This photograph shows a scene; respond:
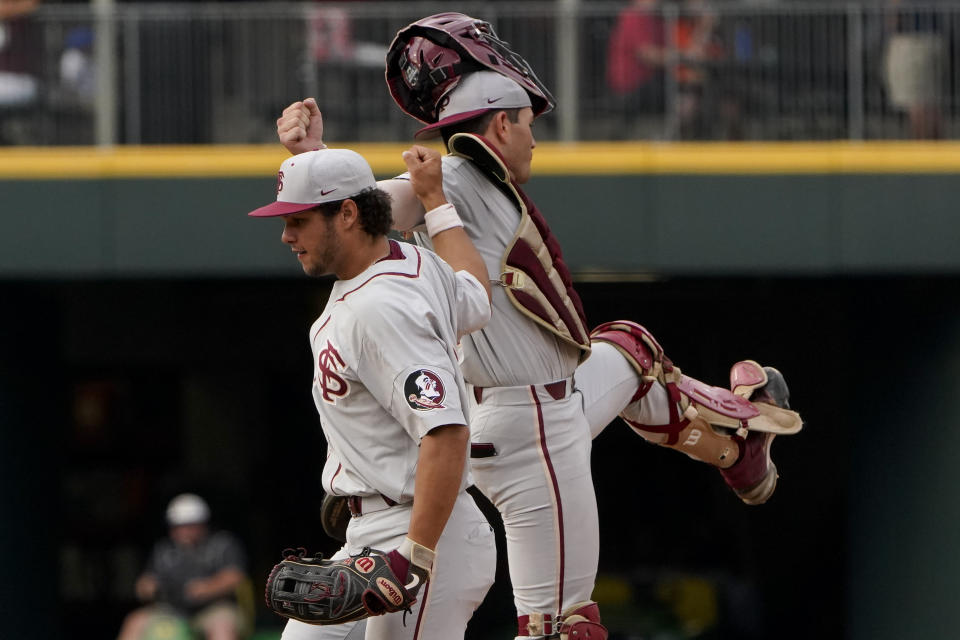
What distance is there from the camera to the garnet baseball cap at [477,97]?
408 cm

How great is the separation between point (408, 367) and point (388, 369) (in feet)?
0.15

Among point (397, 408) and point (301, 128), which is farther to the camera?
point (301, 128)

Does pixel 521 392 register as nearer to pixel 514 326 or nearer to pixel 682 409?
pixel 514 326

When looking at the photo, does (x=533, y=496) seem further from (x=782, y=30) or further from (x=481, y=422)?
(x=782, y=30)

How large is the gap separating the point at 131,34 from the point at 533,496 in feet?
20.6

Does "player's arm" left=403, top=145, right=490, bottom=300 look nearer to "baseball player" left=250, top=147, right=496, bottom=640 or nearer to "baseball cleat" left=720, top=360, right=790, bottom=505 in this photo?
"baseball player" left=250, top=147, right=496, bottom=640

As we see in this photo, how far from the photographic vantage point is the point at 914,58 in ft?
29.9

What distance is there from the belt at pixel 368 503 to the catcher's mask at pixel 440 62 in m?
1.17

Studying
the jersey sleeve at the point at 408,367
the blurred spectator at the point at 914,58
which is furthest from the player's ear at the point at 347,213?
the blurred spectator at the point at 914,58

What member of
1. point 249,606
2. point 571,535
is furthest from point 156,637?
point 571,535

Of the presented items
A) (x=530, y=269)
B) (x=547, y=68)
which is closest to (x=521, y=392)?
(x=530, y=269)

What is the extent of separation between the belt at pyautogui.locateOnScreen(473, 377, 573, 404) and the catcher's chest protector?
0.41 feet

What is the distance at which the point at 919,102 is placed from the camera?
29.8 feet

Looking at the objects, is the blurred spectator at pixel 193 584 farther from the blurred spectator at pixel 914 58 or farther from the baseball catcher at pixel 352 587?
the baseball catcher at pixel 352 587
